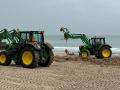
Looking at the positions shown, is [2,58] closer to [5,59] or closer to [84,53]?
[5,59]

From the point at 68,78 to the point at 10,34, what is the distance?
6379 mm

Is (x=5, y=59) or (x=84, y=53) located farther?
(x=84, y=53)

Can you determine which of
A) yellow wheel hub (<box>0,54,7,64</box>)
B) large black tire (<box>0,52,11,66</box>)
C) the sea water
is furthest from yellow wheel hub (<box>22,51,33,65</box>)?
the sea water

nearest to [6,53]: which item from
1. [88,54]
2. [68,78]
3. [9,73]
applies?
[9,73]

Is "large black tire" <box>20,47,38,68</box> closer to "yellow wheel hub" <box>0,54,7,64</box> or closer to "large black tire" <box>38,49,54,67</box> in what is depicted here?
"large black tire" <box>38,49,54,67</box>

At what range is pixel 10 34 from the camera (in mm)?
20984

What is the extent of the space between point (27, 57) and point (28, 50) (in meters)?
0.43

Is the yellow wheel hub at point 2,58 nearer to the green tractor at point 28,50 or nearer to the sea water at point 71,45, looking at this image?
the green tractor at point 28,50

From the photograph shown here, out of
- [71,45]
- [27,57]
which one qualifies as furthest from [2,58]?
[71,45]

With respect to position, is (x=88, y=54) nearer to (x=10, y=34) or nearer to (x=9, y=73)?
(x=10, y=34)

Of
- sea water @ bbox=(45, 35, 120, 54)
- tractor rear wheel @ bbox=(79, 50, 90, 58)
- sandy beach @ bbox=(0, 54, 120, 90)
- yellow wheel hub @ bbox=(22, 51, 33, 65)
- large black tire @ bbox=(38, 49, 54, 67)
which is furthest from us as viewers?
sea water @ bbox=(45, 35, 120, 54)

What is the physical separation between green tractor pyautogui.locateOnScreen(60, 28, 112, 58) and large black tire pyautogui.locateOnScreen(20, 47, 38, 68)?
1016cm

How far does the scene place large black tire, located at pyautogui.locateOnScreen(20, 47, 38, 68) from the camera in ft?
62.2

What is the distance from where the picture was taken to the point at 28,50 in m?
19.2
